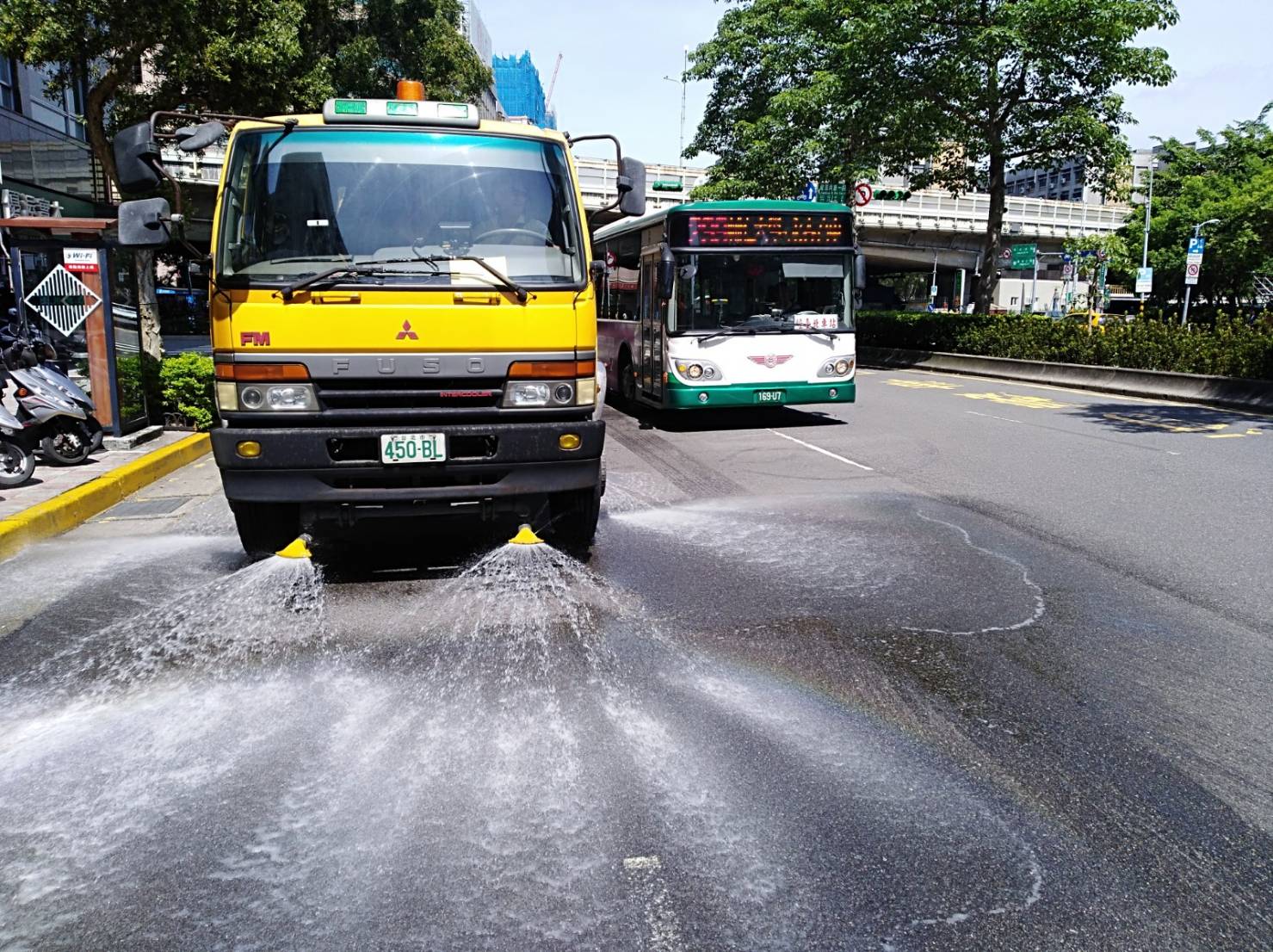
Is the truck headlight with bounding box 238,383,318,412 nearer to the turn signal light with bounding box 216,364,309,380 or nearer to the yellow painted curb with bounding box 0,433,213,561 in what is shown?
the turn signal light with bounding box 216,364,309,380

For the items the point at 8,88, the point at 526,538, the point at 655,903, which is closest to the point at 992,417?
the point at 526,538

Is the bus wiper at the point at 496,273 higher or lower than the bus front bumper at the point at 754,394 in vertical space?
higher

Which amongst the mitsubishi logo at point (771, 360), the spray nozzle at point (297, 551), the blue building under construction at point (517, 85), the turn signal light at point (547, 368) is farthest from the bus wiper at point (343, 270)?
the blue building under construction at point (517, 85)

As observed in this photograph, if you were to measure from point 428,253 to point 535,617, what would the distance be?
1.99 metres

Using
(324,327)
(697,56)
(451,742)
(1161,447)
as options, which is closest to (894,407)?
(1161,447)

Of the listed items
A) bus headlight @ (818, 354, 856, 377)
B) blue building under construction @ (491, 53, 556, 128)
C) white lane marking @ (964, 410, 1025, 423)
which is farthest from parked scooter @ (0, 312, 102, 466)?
blue building under construction @ (491, 53, 556, 128)

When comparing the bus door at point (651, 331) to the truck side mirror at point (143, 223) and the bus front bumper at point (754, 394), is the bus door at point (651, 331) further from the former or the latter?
the truck side mirror at point (143, 223)

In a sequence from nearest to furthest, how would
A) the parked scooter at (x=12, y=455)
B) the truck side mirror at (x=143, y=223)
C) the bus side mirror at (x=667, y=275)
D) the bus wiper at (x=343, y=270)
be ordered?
the bus wiper at (x=343, y=270) → the truck side mirror at (x=143, y=223) → the parked scooter at (x=12, y=455) → the bus side mirror at (x=667, y=275)

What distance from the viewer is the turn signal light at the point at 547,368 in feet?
16.9

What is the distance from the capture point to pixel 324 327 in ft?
16.1

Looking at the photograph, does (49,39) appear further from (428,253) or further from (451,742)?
(451,742)

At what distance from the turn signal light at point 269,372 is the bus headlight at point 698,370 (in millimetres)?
7803

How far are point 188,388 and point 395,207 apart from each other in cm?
738

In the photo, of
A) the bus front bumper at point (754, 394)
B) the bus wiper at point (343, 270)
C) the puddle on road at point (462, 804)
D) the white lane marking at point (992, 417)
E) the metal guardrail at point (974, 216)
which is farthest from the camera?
the metal guardrail at point (974, 216)
